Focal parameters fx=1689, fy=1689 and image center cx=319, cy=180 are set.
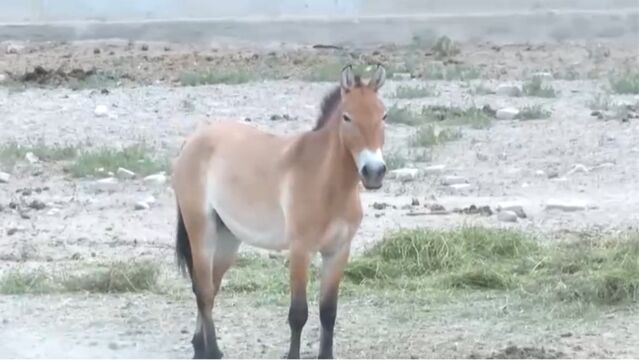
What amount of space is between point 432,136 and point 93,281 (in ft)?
19.3

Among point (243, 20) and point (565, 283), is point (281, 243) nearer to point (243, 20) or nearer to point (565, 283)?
point (565, 283)

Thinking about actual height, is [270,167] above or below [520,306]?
above

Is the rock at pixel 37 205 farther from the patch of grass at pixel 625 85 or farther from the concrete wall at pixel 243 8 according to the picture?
the concrete wall at pixel 243 8

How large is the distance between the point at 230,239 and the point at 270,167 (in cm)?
56

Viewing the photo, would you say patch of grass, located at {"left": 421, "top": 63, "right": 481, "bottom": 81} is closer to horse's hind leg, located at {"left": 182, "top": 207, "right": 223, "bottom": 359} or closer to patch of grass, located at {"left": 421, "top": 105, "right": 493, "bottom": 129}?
patch of grass, located at {"left": 421, "top": 105, "right": 493, "bottom": 129}

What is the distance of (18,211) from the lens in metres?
11.7

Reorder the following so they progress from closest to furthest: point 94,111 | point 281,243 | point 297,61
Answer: point 281,243 < point 94,111 < point 297,61

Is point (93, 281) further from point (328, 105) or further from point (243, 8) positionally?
point (243, 8)

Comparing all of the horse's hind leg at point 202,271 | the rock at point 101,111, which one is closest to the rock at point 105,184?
the rock at point 101,111

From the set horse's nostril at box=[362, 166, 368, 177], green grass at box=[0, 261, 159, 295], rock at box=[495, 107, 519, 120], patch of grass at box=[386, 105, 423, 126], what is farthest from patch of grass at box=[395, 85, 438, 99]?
horse's nostril at box=[362, 166, 368, 177]

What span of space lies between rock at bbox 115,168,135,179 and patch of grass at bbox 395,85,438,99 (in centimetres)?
459

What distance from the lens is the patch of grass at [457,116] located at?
50.1ft

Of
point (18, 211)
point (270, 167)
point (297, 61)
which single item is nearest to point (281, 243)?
point (270, 167)

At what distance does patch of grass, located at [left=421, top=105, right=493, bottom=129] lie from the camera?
15.3 meters
